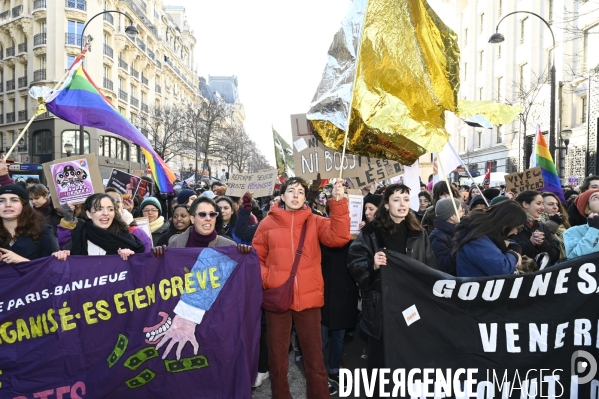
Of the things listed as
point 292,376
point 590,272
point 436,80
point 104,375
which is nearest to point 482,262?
point 590,272

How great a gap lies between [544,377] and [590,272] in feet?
2.59

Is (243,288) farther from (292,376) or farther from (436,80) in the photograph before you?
(436,80)

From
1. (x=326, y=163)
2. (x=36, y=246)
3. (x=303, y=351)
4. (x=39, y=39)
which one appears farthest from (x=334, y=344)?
(x=39, y=39)

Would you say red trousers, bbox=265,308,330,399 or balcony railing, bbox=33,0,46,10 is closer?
red trousers, bbox=265,308,330,399

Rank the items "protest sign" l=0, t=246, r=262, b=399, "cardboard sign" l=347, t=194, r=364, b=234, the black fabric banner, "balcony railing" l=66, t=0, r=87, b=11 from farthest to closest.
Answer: "balcony railing" l=66, t=0, r=87, b=11, "cardboard sign" l=347, t=194, r=364, b=234, "protest sign" l=0, t=246, r=262, b=399, the black fabric banner

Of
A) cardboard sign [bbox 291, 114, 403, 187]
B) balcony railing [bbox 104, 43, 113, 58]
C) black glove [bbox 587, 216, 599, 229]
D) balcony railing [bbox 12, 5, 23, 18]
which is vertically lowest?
black glove [bbox 587, 216, 599, 229]

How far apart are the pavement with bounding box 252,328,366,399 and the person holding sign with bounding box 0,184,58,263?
228 centimetres

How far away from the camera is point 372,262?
3729 mm

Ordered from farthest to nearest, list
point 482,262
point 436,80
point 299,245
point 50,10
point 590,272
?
point 50,10
point 436,80
point 299,245
point 482,262
point 590,272

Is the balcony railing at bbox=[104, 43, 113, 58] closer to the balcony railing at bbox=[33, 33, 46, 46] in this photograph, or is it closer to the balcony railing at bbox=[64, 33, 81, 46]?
the balcony railing at bbox=[64, 33, 81, 46]

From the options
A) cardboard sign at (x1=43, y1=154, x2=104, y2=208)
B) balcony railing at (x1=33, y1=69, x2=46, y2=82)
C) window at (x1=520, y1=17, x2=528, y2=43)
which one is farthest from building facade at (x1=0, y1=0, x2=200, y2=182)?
cardboard sign at (x1=43, y1=154, x2=104, y2=208)

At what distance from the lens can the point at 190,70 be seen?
78.1 m

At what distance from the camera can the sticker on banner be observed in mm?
3397

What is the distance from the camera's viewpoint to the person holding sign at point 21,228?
375 centimetres
